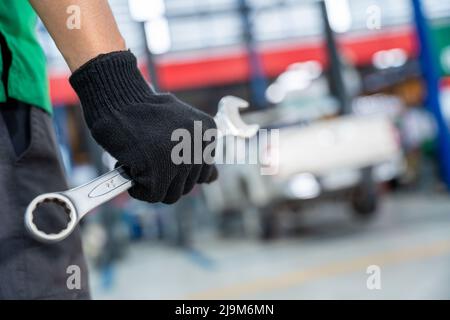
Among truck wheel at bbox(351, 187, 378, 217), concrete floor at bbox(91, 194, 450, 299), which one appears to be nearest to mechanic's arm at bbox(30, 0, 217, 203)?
concrete floor at bbox(91, 194, 450, 299)

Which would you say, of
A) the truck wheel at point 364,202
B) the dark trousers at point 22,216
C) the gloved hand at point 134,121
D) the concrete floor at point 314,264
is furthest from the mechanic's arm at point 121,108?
the truck wheel at point 364,202

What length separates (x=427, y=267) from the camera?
244cm

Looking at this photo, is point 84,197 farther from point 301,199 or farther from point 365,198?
point 365,198

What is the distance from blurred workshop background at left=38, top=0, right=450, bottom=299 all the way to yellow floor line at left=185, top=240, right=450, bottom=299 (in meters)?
0.01

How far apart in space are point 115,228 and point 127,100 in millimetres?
4211

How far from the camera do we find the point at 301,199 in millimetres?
3723

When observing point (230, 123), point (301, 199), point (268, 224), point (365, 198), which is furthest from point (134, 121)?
point (365, 198)

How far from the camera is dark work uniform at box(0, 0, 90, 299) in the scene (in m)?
0.63

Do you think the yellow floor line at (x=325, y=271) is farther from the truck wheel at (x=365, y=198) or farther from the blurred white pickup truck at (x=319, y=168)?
the truck wheel at (x=365, y=198)

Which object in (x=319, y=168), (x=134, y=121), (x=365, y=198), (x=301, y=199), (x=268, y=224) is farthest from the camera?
(x=365, y=198)

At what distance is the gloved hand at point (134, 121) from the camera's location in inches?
23.3

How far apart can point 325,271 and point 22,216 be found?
2.25 m

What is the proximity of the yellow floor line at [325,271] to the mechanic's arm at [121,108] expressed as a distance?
1.90 meters
